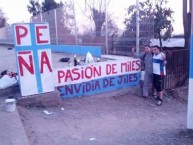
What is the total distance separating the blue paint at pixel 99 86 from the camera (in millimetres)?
7398

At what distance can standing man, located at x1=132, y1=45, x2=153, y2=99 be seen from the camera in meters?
7.93

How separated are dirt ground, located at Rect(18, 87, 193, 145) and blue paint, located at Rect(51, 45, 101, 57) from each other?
326 cm

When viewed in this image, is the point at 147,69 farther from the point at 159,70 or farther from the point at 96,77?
the point at 96,77

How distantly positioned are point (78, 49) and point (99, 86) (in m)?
5.45

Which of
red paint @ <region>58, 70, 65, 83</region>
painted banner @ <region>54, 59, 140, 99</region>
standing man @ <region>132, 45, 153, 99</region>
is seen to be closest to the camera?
red paint @ <region>58, 70, 65, 83</region>

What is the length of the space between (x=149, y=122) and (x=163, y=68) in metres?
2.05

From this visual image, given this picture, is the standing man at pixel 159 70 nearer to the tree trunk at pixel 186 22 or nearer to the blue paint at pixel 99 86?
the blue paint at pixel 99 86

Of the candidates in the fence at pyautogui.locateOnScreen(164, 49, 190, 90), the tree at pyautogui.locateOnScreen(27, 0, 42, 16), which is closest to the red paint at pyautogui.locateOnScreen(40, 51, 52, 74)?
the fence at pyautogui.locateOnScreen(164, 49, 190, 90)

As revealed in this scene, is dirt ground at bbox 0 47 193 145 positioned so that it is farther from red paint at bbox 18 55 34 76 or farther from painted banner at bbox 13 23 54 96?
red paint at bbox 18 55 34 76

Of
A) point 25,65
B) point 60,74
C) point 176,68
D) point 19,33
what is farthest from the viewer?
point 176,68

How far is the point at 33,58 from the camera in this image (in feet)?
20.2

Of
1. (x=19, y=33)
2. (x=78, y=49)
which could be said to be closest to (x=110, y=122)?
(x=19, y=33)

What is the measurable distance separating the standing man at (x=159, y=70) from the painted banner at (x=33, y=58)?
319 cm

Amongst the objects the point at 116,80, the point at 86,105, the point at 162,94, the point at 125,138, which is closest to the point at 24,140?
the point at 125,138
